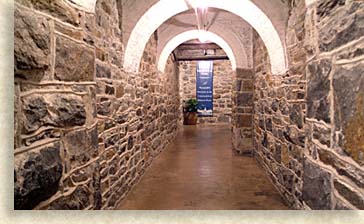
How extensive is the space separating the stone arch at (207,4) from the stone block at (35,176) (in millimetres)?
1574

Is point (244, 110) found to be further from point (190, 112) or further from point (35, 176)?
point (190, 112)

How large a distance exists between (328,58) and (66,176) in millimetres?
1047

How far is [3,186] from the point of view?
0.93 meters

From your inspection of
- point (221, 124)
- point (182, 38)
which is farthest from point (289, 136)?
point (221, 124)

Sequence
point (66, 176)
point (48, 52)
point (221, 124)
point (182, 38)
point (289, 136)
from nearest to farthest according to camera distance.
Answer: point (48, 52), point (66, 176), point (289, 136), point (182, 38), point (221, 124)

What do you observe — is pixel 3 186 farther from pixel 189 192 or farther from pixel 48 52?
pixel 189 192

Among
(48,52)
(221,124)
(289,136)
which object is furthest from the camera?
(221,124)

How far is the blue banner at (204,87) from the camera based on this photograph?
842 centimetres

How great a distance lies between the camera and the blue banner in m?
8.42

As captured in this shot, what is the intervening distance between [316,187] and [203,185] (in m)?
1.58

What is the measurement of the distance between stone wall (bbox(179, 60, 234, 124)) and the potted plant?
1.09 ft

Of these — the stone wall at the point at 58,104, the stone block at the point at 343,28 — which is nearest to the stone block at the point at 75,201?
the stone wall at the point at 58,104

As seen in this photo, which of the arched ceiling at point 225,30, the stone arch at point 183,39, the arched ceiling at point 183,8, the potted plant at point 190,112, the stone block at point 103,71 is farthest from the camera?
the potted plant at point 190,112

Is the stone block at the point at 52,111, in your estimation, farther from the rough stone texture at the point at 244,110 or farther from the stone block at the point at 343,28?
the rough stone texture at the point at 244,110
